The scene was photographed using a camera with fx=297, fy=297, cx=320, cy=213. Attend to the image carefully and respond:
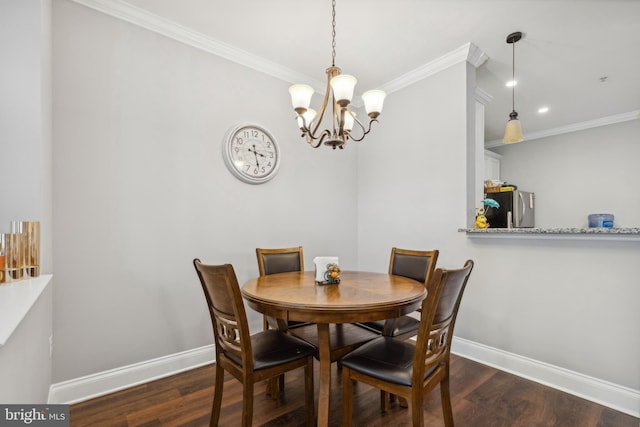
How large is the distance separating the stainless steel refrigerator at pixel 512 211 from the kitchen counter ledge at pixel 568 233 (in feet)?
3.08

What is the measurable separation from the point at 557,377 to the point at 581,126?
4.31 meters

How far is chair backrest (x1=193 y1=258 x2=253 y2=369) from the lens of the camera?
4.44 ft

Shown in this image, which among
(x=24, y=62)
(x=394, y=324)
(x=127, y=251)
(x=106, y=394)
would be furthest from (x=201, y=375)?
(x=24, y=62)

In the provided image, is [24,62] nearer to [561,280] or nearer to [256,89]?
[256,89]

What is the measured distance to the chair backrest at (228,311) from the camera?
1354mm

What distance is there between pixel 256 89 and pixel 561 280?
118 inches

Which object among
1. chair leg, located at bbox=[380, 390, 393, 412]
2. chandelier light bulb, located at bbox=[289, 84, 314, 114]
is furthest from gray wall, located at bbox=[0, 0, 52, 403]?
chair leg, located at bbox=[380, 390, 393, 412]

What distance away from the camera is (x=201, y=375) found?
227 centimetres

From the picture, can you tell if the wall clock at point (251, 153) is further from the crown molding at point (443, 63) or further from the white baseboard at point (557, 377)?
the white baseboard at point (557, 377)

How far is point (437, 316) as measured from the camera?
133 cm

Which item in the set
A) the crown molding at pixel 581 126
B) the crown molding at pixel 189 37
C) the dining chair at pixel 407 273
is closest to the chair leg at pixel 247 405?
the dining chair at pixel 407 273

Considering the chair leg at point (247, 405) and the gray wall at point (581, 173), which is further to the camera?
the gray wall at point (581, 173)

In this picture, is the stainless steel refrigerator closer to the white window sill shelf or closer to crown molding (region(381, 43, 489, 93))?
crown molding (region(381, 43, 489, 93))

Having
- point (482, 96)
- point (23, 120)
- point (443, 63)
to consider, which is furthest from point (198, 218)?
point (482, 96)
